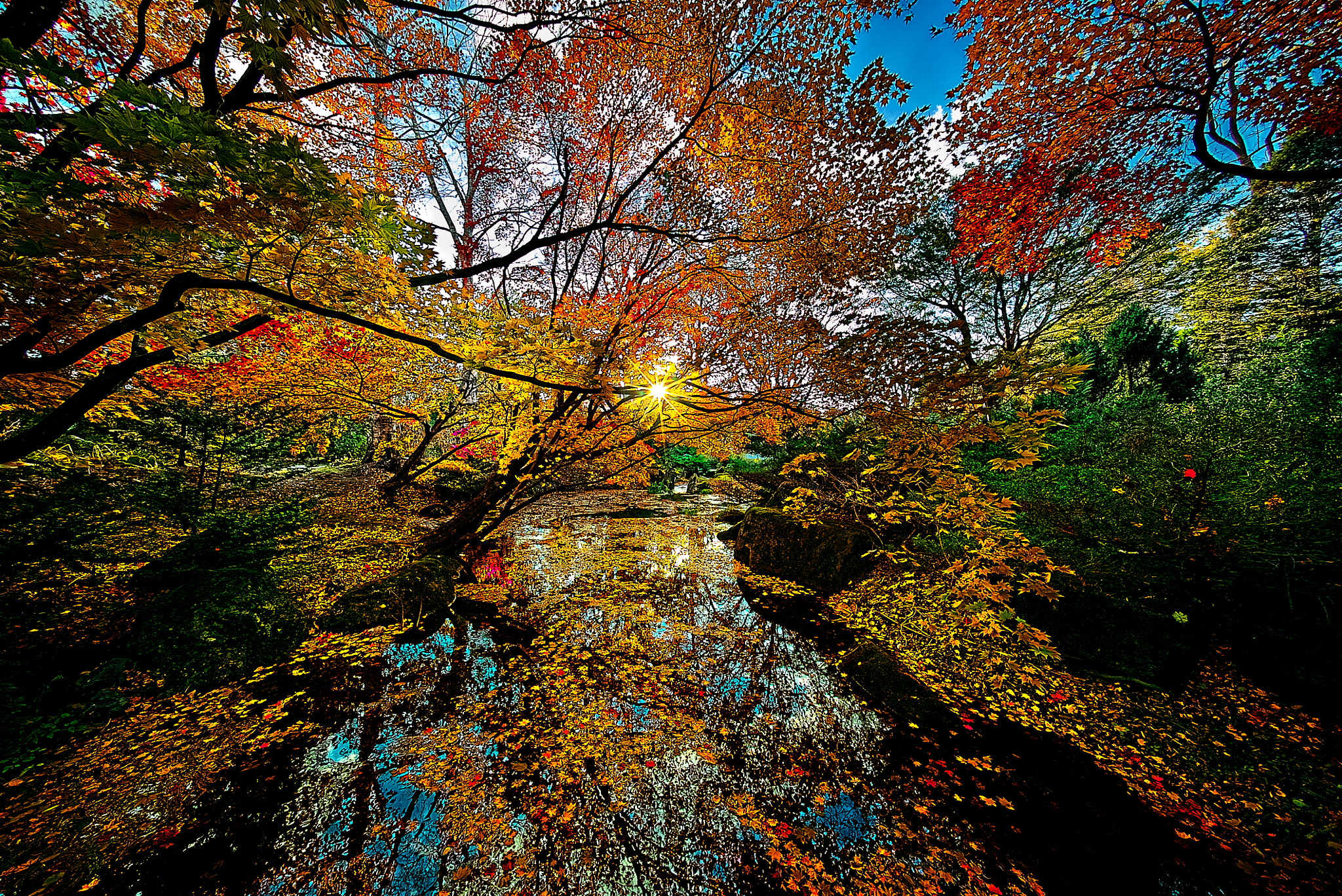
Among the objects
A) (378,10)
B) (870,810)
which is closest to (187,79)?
(378,10)

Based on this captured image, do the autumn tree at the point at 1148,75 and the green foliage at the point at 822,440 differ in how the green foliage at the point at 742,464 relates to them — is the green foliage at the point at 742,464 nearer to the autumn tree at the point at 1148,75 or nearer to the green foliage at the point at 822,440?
the green foliage at the point at 822,440

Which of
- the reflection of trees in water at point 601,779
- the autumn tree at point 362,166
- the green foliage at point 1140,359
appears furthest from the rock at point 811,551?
the green foliage at point 1140,359

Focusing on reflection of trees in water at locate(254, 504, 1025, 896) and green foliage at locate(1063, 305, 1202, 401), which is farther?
green foliage at locate(1063, 305, 1202, 401)

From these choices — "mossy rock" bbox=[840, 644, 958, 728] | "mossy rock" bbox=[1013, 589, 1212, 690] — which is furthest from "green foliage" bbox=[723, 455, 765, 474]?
"mossy rock" bbox=[840, 644, 958, 728]

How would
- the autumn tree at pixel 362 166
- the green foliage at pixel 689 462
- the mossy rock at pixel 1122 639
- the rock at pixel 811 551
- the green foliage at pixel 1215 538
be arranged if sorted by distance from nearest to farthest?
the autumn tree at pixel 362 166 < the green foliage at pixel 1215 538 < the mossy rock at pixel 1122 639 < the rock at pixel 811 551 < the green foliage at pixel 689 462

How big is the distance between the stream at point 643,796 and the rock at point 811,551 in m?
2.25

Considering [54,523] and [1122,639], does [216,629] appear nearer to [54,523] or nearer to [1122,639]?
[54,523]

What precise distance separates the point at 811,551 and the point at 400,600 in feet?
22.1

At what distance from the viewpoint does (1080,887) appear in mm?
2502

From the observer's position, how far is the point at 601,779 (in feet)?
10.0

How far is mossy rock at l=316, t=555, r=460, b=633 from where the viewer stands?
4648 mm

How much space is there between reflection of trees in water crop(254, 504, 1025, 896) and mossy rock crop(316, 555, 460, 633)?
70 centimetres

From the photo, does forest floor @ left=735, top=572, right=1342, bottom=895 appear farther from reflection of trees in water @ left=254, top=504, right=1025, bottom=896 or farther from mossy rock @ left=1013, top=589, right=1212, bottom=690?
reflection of trees in water @ left=254, top=504, right=1025, bottom=896

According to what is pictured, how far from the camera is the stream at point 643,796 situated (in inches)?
95.5
